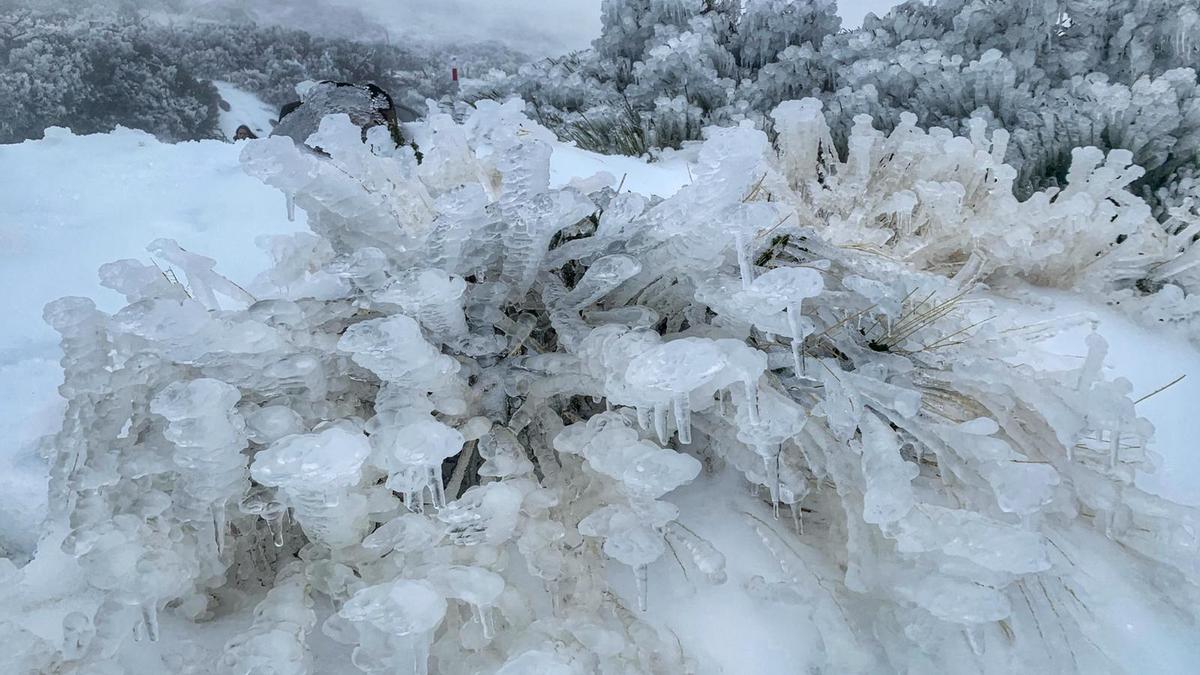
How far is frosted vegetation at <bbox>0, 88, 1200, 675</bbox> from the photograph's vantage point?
0.71 meters

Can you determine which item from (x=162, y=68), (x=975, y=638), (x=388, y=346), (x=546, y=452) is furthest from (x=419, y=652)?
(x=162, y=68)

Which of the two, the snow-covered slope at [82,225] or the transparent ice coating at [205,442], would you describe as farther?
the snow-covered slope at [82,225]

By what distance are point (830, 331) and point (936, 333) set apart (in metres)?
0.22

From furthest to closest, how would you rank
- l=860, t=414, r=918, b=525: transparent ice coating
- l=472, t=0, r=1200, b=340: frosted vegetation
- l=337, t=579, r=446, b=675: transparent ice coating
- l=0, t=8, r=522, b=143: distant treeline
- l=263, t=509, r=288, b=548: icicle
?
l=0, t=8, r=522, b=143: distant treeline
l=472, t=0, r=1200, b=340: frosted vegetation
l=263, t=509, r=288, b=548: icicle
l=860, t=414, r=918, b=525: transparent ice coating
l=337, t=579, r=446, b=675: transparent ice coating

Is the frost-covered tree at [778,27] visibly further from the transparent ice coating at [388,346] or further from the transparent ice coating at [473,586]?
the transparent ice coating at [473,586]

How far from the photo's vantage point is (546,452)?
1032 mm

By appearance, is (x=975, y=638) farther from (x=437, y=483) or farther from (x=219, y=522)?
(x=219, y=522)

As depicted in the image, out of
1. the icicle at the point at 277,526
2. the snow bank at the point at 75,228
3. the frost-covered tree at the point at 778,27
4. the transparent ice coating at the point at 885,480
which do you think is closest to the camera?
the transparent ice coating at the point at 885,480

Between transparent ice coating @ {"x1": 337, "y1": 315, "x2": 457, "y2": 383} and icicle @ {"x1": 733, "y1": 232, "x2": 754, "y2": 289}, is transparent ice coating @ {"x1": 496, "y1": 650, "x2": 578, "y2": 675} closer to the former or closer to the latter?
transparent ice coating @ {"x1": 337, "y1": 315, "x2": 457, "y2": 383}

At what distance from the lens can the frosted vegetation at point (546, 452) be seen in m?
0.71

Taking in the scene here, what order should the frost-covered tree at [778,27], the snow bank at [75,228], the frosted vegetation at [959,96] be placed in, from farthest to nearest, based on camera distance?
the frost-covered tree at [778,27], the frosted vegetation at [959,96], the snow bank at [75,228]

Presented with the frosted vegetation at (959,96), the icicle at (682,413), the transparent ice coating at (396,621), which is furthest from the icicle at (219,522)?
the frosted vegetation at (959,96)

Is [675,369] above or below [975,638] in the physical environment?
above

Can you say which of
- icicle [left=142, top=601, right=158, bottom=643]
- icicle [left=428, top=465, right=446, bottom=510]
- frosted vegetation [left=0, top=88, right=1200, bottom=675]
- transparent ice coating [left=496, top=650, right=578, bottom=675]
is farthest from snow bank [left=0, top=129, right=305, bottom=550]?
transparent ice coating [left=496, top=650, right=578, bottom=675]
